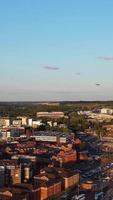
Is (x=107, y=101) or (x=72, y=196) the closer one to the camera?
(x=72, y=196)

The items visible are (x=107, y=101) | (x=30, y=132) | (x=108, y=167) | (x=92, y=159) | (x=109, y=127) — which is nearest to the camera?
(x=108, y=167)

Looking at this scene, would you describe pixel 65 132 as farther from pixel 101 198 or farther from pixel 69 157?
pixel 101 198

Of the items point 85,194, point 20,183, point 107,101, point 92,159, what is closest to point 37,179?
point 20,183

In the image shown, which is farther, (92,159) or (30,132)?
(30,132)

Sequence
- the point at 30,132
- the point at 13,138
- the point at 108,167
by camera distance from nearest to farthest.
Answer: the point at 108,167 < the point at 13,138 < the point at 30,132

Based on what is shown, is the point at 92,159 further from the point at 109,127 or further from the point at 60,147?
the point at 109,127

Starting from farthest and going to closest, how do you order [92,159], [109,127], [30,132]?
[109,127]
[30,132]
[92,159]

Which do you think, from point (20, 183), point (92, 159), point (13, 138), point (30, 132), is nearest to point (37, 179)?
point (20, 183)

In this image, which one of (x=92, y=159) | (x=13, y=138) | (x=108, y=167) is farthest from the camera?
(x=13, y=138)

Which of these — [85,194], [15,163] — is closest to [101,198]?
[85,194]
